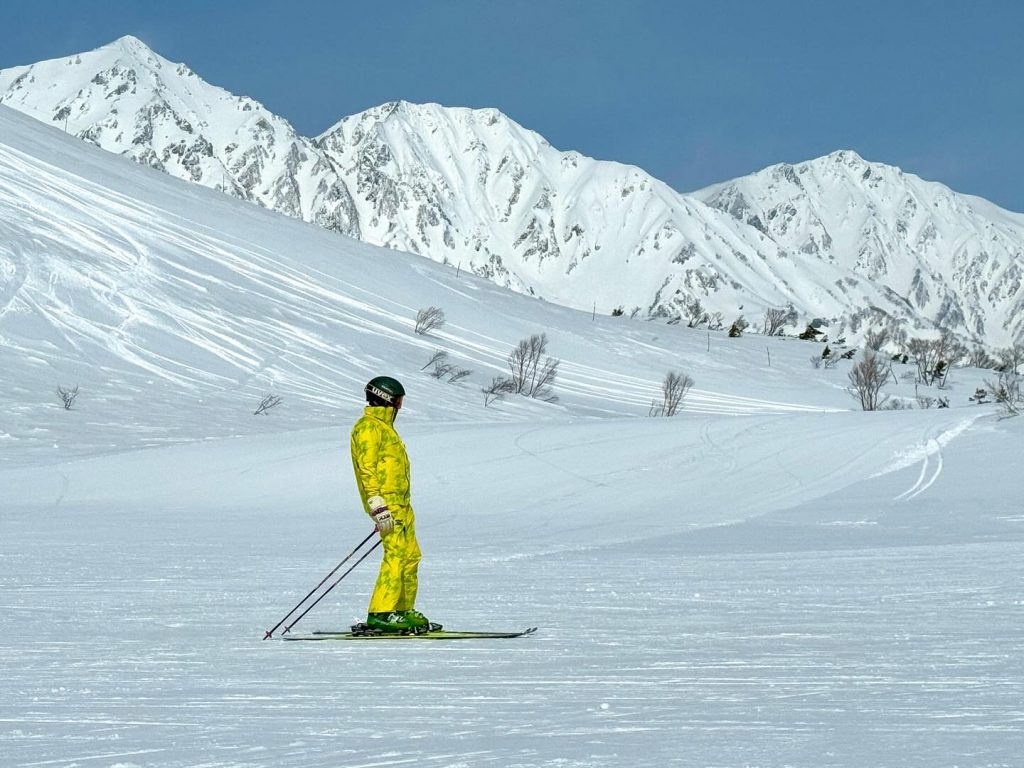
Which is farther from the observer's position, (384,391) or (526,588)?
(526,588)

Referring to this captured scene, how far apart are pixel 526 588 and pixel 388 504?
2.96 m

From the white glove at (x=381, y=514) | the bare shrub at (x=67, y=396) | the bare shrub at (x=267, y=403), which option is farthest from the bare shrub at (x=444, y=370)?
the white glove at (x=381, y=514)

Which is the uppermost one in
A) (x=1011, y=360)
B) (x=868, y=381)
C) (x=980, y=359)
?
(x=980, y=359)

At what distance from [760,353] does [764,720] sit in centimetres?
6950

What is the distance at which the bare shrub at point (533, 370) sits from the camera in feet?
174

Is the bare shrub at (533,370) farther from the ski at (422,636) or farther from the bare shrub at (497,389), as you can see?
the ski at (422,636)

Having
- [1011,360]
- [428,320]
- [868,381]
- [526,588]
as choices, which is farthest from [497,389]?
[1011,360]

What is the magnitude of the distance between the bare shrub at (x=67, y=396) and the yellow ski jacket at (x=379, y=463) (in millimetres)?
31173

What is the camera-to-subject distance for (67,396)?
37.9 metres

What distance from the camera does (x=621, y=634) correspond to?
7.57 m

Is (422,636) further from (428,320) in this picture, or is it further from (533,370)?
(428,320)

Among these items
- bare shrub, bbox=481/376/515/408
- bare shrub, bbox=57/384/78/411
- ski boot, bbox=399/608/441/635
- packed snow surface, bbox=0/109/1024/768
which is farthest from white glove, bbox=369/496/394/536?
bare shrub, bbox=481/376/515/408

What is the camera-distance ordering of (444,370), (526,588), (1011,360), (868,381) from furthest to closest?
(1011,360) → (868,381) → (444,370) → (526,588)

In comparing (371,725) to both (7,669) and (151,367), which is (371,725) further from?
(151,367)
